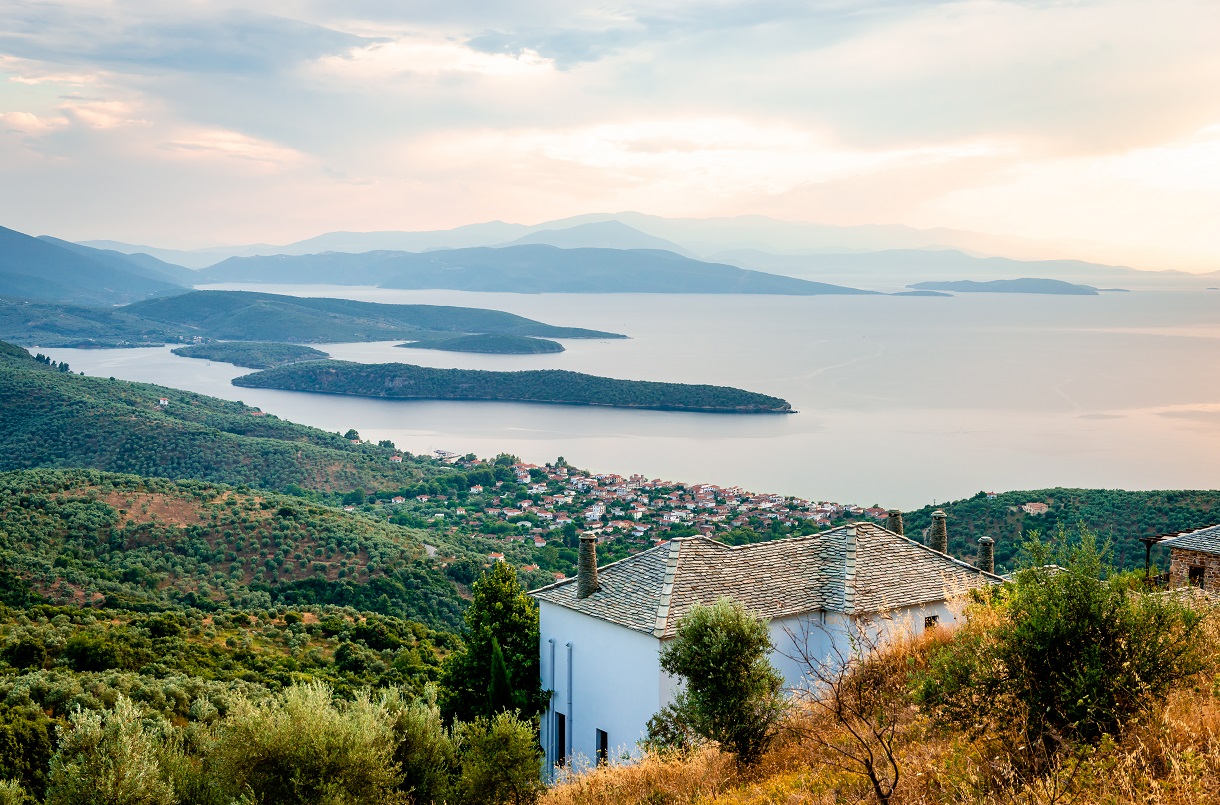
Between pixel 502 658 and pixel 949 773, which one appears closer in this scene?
pixel 949 773

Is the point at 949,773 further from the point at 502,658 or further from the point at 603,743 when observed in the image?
the point at 502,658

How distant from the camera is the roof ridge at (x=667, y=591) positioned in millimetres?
10543

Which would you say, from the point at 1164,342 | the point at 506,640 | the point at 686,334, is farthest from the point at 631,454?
the point at 1164,342

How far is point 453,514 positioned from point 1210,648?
150 feet

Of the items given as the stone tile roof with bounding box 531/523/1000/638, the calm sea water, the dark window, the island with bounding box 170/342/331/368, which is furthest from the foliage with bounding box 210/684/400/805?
the island with bounding box 170/342/331/368

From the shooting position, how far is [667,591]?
11016mm

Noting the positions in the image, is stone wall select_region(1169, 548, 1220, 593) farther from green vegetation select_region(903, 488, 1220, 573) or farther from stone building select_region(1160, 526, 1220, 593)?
green vegetation select_region(903, 488, 1220, 573)

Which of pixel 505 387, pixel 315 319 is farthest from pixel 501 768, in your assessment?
pixel 315 319

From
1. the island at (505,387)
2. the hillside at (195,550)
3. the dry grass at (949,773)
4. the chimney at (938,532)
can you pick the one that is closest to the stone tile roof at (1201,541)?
the chimney at (938,532)

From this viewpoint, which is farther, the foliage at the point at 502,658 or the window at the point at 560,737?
the window at the point at 560,737

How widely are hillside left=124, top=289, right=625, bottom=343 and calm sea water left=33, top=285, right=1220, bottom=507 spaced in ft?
47.0

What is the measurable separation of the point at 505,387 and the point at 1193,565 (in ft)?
314

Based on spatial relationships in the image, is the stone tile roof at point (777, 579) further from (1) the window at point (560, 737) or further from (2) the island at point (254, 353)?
(2) the island at point (254, 353)

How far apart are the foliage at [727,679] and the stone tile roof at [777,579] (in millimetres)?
1156
